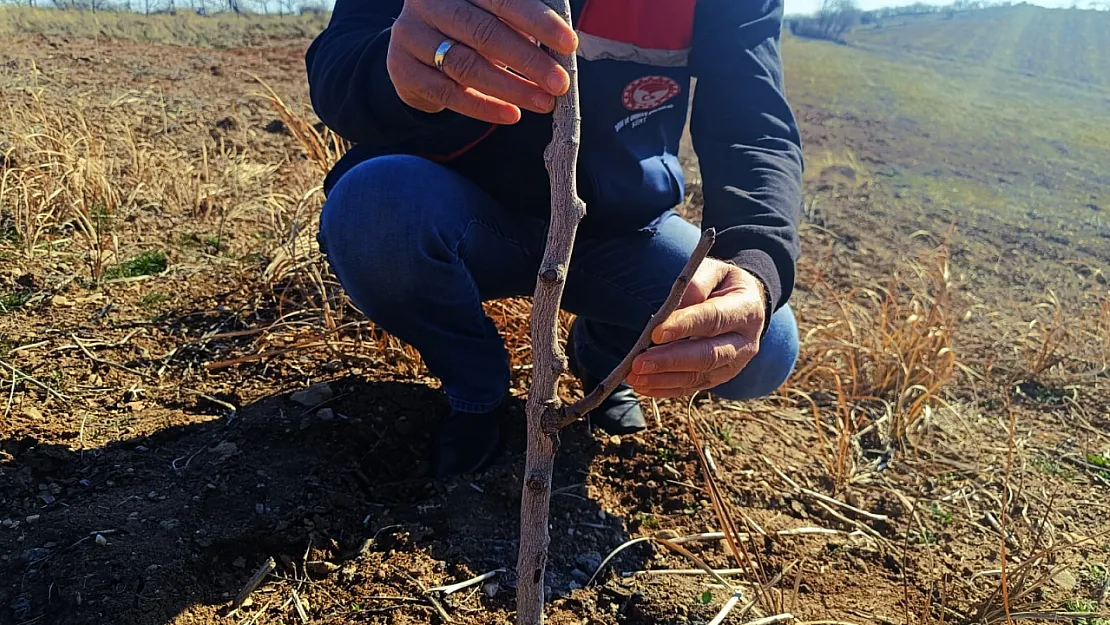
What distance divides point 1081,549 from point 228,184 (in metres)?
2.55

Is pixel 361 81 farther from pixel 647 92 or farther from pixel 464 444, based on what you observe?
pixel 464 444

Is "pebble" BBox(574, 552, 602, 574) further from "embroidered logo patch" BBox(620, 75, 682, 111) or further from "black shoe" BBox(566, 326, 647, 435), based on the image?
"embroidered logo patch" BBox(620, 75, 682, 111)

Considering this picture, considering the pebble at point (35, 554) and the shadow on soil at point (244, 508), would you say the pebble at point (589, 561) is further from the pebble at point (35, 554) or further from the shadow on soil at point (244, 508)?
the pebble at point (35, 554)

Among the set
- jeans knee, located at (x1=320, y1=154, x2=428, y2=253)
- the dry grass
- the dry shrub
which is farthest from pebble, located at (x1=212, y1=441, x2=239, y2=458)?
the dry grass

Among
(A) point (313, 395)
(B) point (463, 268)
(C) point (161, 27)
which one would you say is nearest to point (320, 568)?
(A) point (313, 395)

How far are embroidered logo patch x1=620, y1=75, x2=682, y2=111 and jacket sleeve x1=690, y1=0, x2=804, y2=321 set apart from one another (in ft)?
0.20

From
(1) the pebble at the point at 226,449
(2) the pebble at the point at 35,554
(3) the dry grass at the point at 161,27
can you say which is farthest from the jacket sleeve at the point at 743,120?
(3) the dry grass at the point at 161,27

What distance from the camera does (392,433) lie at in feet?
4.89

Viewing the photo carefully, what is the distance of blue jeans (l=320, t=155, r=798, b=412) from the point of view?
1321 millimetres

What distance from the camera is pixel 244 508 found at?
1230mm

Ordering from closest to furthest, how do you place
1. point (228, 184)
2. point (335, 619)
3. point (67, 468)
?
point (335, 619)
point (67, 468)
point (228, 184)

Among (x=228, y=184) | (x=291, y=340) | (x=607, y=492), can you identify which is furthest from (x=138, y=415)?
(x=228, y=184)

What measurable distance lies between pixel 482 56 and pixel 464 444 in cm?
76

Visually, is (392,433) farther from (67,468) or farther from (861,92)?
(861,92)
